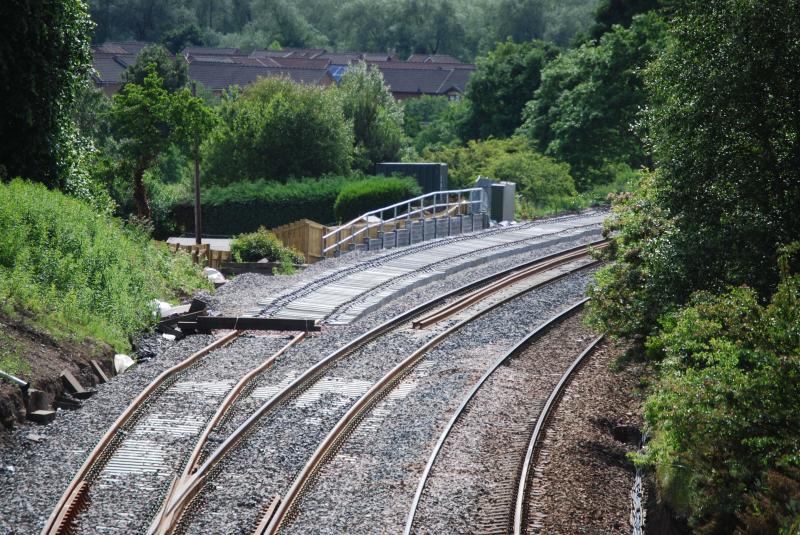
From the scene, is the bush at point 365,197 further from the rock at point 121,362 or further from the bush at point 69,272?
the rock at point 121,362

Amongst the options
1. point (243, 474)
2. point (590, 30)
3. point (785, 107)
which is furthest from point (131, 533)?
point (590, 30)

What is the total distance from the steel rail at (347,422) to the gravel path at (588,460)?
268 centimetres

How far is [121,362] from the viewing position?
690 inches

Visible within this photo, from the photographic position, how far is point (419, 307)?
2183 centimetres

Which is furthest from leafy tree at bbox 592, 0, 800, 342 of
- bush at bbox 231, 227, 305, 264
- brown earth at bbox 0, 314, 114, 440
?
bush at bbox 231, 227, 305, 264

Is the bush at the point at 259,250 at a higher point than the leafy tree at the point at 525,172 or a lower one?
lower

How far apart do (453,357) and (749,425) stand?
8600mm

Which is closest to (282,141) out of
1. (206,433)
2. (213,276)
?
(213,276)

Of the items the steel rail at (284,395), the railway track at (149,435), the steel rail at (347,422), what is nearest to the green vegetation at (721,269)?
the steel rail at (347,422)

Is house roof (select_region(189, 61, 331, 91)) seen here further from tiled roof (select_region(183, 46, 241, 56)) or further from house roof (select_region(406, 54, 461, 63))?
house roof (select_region(406, 54, 461, 63))

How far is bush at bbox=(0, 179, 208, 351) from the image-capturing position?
1789 cm

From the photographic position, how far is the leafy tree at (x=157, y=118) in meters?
34.7

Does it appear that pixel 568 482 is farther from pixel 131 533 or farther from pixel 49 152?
pixel 49 152

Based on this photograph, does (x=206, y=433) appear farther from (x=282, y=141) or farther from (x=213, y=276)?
(x=282, y=141)
